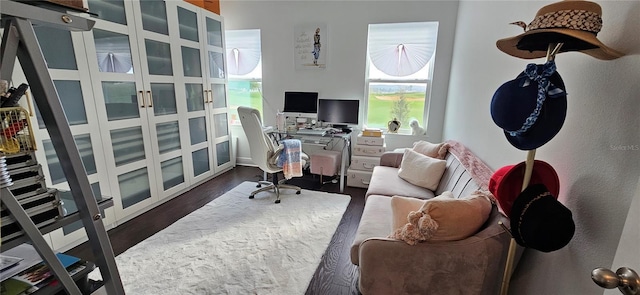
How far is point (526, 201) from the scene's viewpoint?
96 centimetres

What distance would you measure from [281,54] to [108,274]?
3.46 metres

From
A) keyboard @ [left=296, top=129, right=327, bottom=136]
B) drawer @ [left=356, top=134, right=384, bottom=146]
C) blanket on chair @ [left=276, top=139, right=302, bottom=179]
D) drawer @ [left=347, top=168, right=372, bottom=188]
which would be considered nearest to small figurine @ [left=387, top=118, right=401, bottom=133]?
drawer @ [left=356, top=134, right=384, bottom=146]

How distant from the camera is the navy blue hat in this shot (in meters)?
0.85

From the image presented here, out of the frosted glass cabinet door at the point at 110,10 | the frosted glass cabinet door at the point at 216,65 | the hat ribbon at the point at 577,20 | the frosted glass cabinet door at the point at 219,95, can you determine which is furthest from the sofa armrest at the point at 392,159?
the frosted glass cabinet door at the point at 110,10

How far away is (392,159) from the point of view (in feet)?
10.1

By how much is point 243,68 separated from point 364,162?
2.43 metres

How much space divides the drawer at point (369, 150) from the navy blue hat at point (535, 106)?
98.6 inches

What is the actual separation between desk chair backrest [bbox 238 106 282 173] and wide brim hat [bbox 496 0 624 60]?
2.30 m

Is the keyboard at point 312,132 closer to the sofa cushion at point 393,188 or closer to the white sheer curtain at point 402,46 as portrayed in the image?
the sofa cushion at point 393,188

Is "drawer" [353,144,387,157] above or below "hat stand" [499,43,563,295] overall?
below

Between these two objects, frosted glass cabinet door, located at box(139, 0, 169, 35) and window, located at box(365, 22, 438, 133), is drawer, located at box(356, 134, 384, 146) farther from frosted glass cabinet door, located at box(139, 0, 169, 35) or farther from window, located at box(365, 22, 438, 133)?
frosted glass cabinet door, located at box(139, 0, 169, 35)

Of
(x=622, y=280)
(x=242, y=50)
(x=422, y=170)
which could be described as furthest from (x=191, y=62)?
(x=622, y=280)

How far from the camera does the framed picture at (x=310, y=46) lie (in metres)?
3.67

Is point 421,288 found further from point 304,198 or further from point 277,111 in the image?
point 277,111
